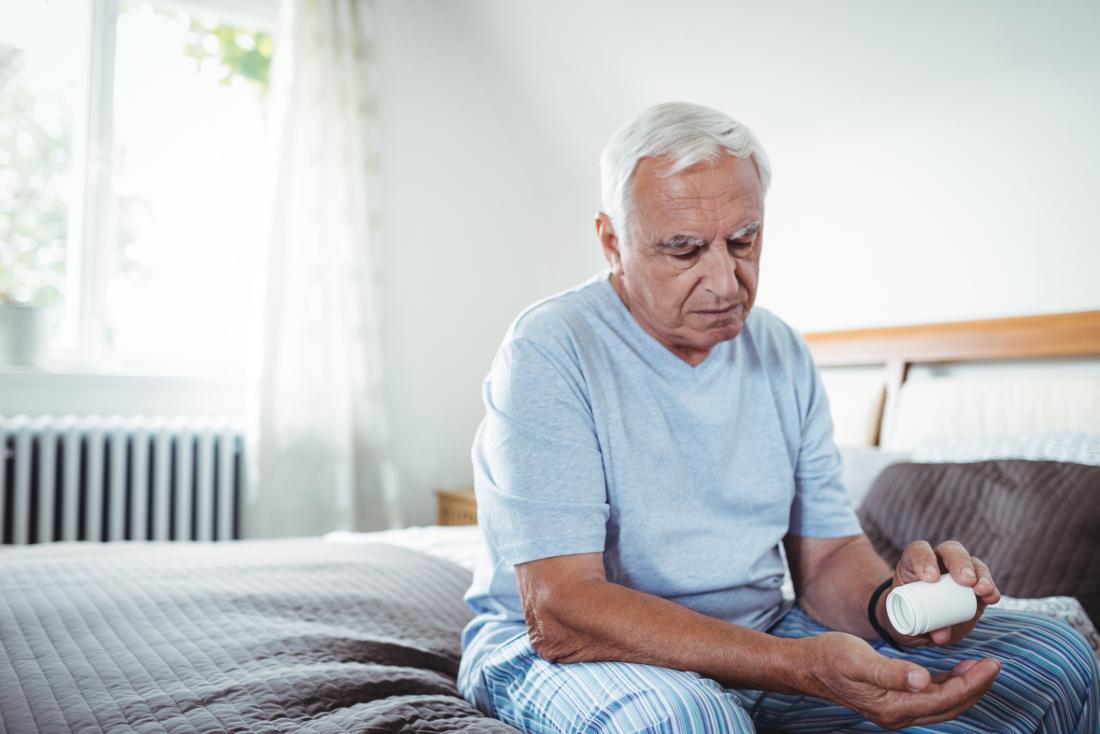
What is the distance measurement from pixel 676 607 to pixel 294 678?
461mm

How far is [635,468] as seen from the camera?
1016 millimetres

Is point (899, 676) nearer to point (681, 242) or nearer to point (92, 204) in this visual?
point (681, 242)

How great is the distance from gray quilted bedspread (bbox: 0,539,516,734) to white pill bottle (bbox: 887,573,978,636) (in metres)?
0.43

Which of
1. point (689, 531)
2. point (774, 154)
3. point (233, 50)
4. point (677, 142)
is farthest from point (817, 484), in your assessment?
point (233, 50)

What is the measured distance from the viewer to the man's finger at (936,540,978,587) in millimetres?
888

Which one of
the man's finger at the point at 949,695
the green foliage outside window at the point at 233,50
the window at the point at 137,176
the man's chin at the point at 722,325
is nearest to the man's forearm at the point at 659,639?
the man's finger at the point at 949,695

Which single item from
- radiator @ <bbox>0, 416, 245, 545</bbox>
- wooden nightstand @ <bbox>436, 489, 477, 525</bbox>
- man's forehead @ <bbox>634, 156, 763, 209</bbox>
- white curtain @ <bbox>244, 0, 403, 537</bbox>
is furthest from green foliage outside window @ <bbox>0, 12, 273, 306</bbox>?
man's forehead @ <bbox>634, 156, 763, 209</bbox>

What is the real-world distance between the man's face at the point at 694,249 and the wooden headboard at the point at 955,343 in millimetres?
1164

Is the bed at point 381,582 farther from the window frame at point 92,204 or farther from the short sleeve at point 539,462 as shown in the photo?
the window frame at point 92,204

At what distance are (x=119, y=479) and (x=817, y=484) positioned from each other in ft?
8.24

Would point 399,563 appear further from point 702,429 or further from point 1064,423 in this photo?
point 1064,423

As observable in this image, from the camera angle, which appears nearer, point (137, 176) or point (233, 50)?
point (137, 176)

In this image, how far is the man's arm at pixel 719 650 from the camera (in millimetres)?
768

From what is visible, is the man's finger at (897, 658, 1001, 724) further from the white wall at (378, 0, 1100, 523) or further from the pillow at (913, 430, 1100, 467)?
the white wall at (378, 0, 1100, 523)
